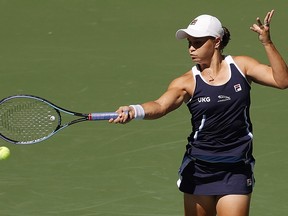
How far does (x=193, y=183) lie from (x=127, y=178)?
2134 mm

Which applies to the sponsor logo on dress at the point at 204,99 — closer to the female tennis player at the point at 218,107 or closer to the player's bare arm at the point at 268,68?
the female tennis player at the point at 218,107

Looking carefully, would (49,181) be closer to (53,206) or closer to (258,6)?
(53,206)

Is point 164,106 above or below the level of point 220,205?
above

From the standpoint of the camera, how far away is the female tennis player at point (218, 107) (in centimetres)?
753

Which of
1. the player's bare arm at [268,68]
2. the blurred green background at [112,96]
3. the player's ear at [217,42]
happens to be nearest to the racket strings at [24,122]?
the blurred green background at [112,96]

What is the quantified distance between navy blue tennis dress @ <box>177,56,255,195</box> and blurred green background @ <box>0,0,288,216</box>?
62.7 inches

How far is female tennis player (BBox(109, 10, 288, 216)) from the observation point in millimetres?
7531

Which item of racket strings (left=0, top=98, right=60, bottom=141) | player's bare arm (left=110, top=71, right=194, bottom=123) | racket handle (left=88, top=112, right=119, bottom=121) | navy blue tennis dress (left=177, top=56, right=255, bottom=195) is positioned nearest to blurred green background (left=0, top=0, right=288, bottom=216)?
racket strings (left=0, top=98, right=60, bottom=141)

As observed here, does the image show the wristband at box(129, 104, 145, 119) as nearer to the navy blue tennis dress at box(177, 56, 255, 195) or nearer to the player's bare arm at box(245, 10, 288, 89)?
the navy blue tennis dress at box(177, 56, 255, 195)

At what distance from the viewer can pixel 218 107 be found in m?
7.54

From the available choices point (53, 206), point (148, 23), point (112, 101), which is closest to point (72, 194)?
point (53, 206)

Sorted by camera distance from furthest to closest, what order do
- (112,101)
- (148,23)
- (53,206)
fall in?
1. (148,23)
2. (112,101)
3. (53,206)

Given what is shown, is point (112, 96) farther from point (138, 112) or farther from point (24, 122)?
point (138, 112)

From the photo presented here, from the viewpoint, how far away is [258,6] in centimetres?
1364
